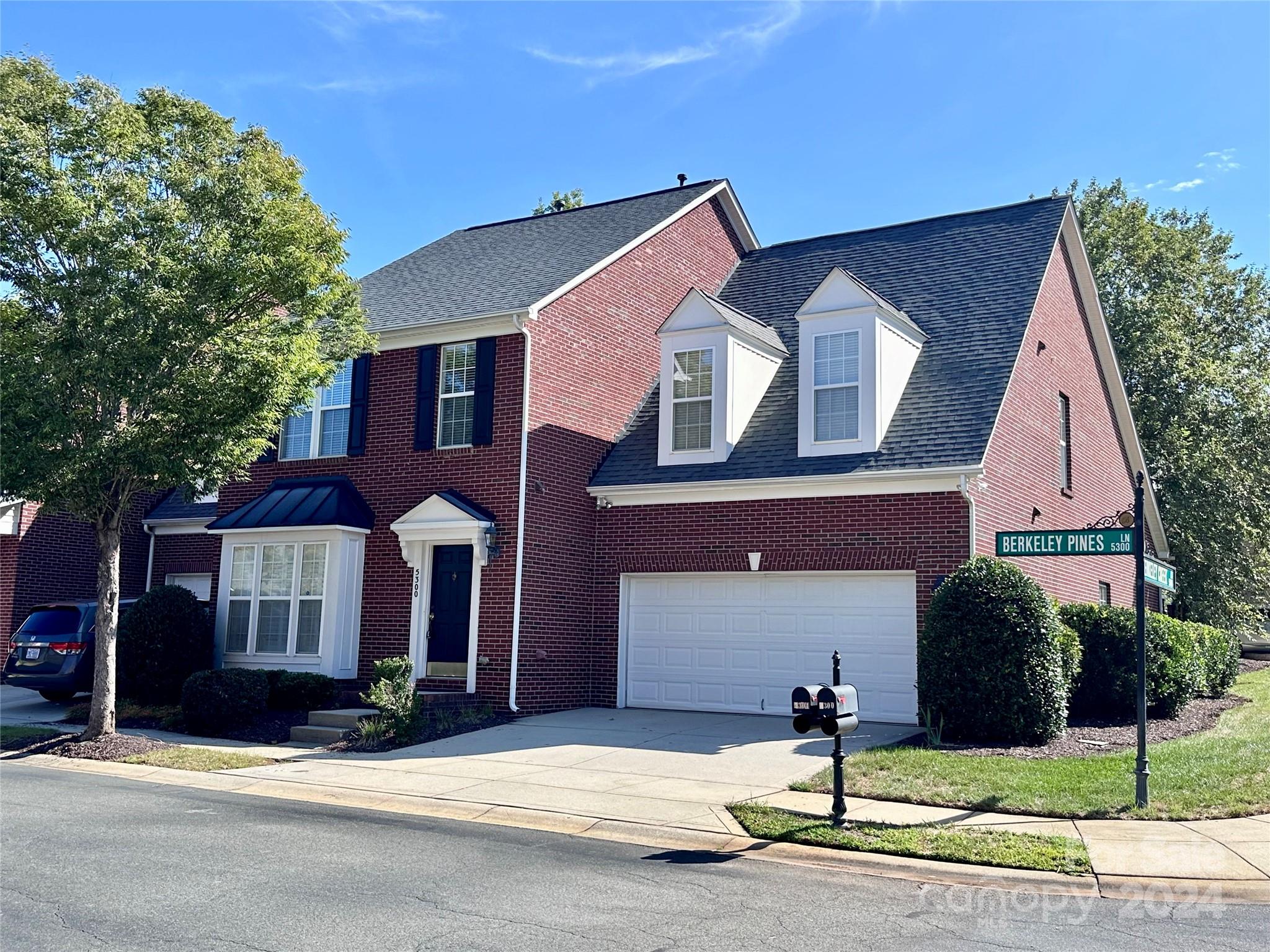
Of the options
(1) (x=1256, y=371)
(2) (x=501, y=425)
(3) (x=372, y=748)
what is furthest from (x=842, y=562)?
(1) (x=1256, y=371)

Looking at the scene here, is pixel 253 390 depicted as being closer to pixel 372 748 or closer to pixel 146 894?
pixel 372 748

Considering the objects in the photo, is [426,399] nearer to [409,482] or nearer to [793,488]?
[409,482]

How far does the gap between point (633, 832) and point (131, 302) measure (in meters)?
8.97

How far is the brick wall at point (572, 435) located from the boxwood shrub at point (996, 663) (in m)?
5.97

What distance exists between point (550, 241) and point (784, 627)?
9.24m

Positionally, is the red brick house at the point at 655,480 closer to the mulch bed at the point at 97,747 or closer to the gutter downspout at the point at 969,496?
the gutter downspout at the point at 969,496

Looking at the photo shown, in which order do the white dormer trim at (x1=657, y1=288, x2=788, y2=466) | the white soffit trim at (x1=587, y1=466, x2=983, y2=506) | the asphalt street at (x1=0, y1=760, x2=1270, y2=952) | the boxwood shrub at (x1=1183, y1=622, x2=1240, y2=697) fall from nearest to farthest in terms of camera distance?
the asphalt street at (x1=0, y1=760, x2=1270, y2=952), the white soffit trim at (x1=587, y1=466, x2=983, y2=506), the white dormer trim at (x1=657, y1=288, x2=788, y2=466), the boxwood shrub at (x1=1183, y1=622, x2=1240, y2=697)

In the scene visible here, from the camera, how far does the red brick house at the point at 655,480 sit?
15664 millimetres

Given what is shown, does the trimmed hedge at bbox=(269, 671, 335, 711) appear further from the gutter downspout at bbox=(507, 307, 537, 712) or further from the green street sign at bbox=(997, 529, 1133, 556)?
the green street sign at bbox=(997, 529, 1133, 556)

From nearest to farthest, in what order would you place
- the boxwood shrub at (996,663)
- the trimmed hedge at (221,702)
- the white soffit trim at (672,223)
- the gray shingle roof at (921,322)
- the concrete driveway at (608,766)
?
the concrete driveway at (608,766)
the boxwood shrub at (996,663)
the trimmed hedge at (221,702)
the gray shingle roof at (921,322)
the white soffit trim at (672,223)

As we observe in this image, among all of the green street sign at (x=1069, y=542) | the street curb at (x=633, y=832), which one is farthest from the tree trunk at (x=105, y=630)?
the green street sign at (x=1069, y=542)

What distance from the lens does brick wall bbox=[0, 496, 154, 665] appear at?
21.2 metres

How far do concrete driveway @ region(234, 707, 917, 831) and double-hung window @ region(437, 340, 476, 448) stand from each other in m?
4.64

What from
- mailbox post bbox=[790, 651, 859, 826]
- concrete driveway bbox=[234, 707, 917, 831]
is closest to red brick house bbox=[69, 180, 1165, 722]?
concrete driveway bbox=[234, 707, 917, 831]
